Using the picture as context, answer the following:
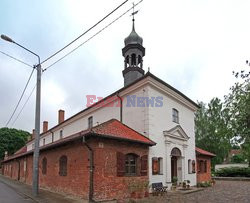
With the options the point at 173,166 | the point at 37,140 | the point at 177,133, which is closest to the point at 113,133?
the point at 37,140

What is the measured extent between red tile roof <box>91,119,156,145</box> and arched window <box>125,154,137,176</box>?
3.36 feet

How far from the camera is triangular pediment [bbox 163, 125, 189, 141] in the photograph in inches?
687

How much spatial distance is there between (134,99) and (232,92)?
10.8 meters

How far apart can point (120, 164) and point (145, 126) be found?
12.1ft

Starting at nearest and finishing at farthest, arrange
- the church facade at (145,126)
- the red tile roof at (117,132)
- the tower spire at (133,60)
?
the red tile roof at (117,132)
the church facade at (145,126)
the tower spire at (133,60)

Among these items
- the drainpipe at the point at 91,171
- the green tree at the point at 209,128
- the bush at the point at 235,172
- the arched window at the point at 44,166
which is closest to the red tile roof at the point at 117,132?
the drainpipe at the point at 91,171

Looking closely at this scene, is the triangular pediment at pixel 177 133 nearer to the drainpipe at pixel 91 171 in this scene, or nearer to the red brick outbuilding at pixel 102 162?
the red brick outbuilding at pixel 102 162

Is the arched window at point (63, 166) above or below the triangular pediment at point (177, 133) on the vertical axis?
below

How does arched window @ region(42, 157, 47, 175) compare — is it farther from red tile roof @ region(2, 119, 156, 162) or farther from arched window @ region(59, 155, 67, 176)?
arched window @ region(59, 155, 67, 176)

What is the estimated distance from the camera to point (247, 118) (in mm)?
6285

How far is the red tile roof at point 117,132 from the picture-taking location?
1278 cm

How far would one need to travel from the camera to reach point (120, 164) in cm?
1316

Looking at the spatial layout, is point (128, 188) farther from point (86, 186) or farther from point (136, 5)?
point (136, 5)

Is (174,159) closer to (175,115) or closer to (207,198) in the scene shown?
(175,115)
